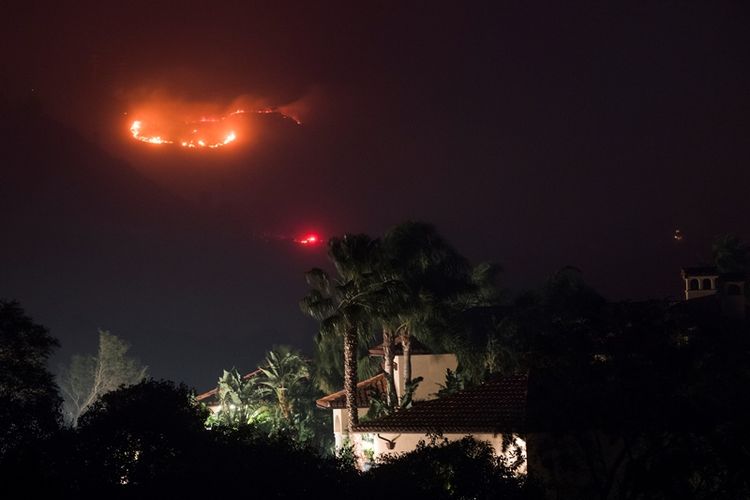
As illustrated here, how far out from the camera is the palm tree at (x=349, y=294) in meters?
38.7

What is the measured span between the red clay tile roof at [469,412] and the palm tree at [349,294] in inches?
217

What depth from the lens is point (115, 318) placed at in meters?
180

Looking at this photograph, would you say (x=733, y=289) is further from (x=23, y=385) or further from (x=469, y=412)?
(x=23, y=385)

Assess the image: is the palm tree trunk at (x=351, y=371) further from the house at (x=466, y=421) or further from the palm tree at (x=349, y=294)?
the house at (x=466, y=421)

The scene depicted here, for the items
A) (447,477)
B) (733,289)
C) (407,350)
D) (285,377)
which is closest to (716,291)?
(733,289)

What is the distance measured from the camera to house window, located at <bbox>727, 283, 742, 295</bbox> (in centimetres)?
5644

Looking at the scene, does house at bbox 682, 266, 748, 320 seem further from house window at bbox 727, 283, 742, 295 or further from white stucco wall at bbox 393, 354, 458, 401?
white stucco wall at bbox 393, 354, 458, 401

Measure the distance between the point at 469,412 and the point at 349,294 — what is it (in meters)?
9.32

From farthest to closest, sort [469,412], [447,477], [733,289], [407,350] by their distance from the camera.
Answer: [733,289], [407,350], [469,412], [447,477]

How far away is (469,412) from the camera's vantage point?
31516mm

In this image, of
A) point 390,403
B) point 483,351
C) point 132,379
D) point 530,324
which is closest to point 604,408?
point 390,403

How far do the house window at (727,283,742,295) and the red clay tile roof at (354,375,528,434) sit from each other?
28.5 meters

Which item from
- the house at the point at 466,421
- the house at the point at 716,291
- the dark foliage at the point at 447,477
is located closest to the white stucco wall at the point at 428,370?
the house at the point at 716,291

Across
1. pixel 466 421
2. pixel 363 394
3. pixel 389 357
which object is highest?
pixel 389 357
